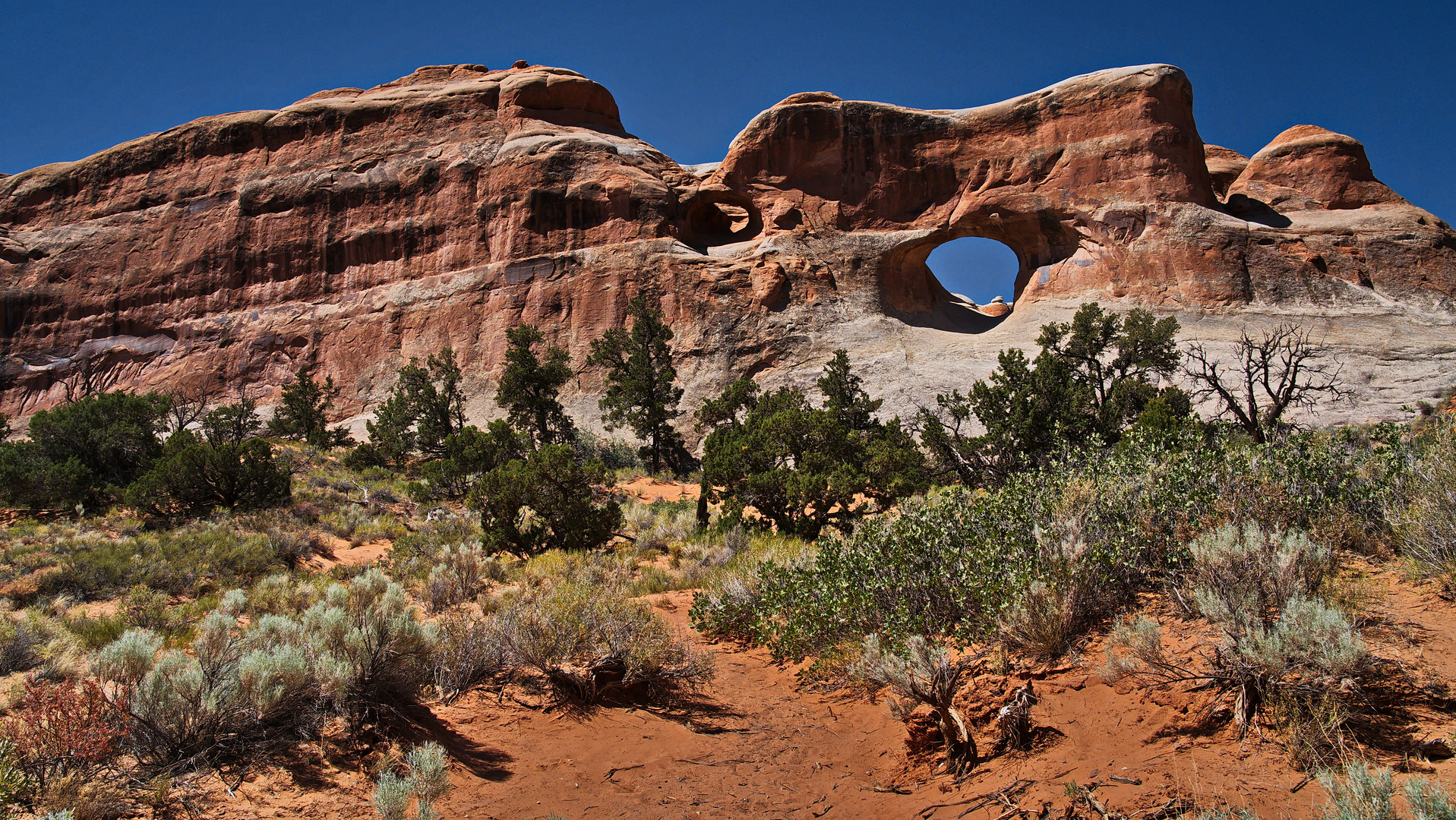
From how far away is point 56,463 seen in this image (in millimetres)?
16484

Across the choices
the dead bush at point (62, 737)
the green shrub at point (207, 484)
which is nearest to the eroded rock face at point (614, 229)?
the green shrub at point (207, 484)

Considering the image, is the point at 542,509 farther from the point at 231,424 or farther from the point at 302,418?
the point at 302,418

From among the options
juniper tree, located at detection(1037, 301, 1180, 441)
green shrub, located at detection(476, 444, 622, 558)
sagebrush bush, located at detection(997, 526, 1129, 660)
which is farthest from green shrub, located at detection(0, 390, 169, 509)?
juniper tree, located at detection(1037, 301, 1180, 441)

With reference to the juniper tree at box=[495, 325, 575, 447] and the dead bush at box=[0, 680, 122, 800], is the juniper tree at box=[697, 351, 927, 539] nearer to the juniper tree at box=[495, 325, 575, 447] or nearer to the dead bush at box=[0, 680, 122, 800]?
the dead bush at box=[0, 680, 122, 800]

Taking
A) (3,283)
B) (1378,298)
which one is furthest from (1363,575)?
(3,283)

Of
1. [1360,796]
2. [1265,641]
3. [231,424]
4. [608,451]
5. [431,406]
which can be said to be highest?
[431,406]

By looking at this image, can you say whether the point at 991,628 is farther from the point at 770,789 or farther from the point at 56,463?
the point at 56,463

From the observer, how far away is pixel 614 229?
35000mm

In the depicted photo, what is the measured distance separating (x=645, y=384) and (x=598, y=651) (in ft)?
68.2

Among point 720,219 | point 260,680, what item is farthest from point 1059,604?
point 720,219

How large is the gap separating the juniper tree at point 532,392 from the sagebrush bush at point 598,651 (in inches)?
782

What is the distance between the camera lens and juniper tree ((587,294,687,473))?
26578 mm

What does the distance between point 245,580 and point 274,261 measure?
35187 millimetres

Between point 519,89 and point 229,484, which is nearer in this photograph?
point 229,484
